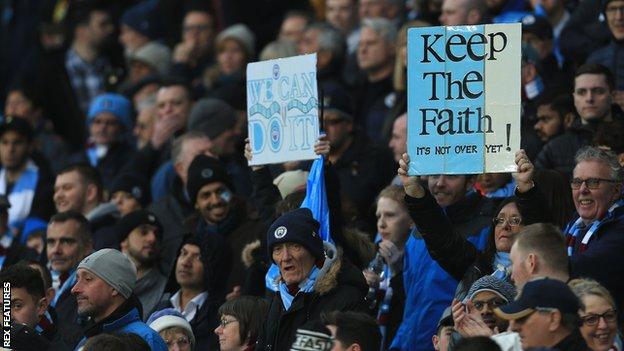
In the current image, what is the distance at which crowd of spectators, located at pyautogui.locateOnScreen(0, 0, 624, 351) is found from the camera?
32.4 ft

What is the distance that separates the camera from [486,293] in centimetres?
987

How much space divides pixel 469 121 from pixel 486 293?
1340mm

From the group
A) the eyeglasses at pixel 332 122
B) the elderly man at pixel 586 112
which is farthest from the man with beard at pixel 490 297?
the eyeglasses at pixel 332 122

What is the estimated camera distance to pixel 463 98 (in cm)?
1077

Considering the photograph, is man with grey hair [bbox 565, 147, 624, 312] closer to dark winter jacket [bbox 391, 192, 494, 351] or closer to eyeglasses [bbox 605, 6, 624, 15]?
dark winter jacket [bbox 391, 192, 494, 351]

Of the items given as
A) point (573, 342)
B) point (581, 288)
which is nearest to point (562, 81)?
point (581, 288)

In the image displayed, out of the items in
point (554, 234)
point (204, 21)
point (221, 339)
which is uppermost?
point (204, 21)

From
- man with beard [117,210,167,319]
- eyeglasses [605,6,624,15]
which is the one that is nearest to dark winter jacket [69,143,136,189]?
man with beard [117,210,167,319]

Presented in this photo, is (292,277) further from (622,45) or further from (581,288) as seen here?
(622,45)

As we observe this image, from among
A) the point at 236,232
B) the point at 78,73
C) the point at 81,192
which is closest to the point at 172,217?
the point at 81,192

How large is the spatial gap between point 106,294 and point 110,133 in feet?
20.9

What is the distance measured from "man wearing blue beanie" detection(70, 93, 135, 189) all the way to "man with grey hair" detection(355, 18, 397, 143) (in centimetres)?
255

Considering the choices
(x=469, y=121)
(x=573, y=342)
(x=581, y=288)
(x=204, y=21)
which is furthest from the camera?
(x=204, y=21)

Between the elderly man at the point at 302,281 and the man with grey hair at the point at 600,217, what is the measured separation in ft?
4.61
